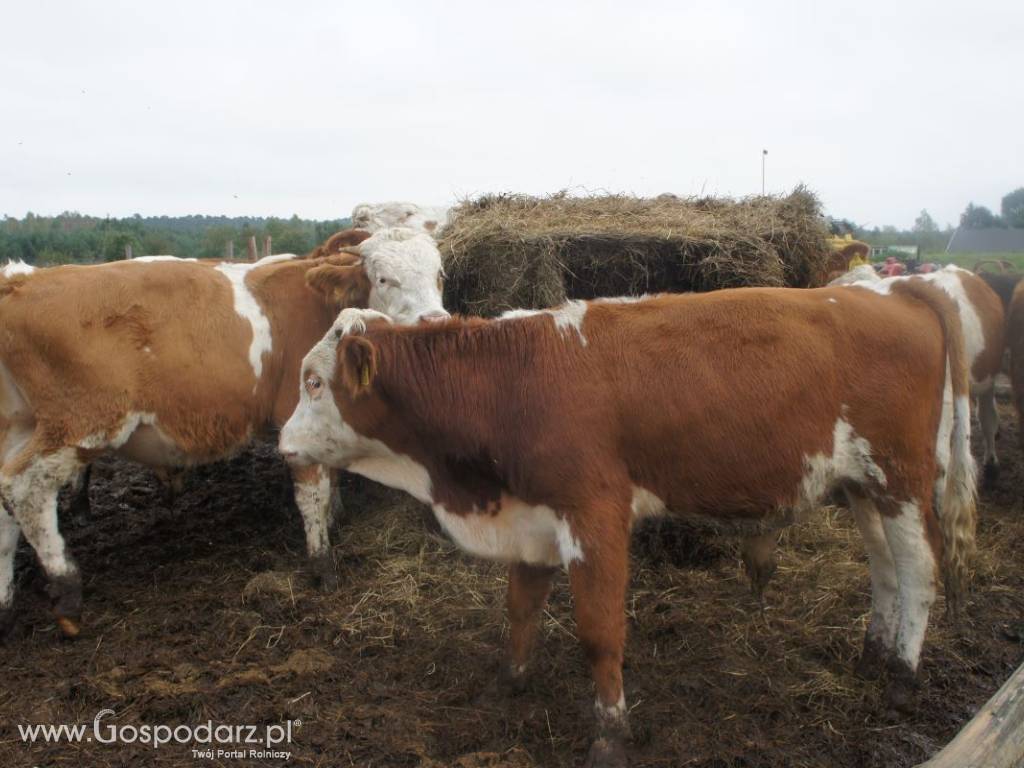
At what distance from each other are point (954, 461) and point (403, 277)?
379 centimetres

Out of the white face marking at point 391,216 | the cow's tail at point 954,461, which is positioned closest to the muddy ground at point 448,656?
the cow's tail at point 954,461

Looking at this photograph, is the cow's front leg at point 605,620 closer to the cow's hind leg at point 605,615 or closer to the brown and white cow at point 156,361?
the cow's hind leg at point 605,615

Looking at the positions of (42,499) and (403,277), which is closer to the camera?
(42,499)

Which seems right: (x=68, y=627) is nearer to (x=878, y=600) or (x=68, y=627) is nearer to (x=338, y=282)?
(x=338, y=282)

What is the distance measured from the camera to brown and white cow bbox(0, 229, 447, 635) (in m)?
4.94

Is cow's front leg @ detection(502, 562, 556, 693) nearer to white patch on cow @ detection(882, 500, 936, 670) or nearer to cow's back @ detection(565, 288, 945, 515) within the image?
cow's back @ detection(565, 288, 945, 515)

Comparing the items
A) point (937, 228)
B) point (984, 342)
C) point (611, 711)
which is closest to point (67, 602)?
point (611, 711)

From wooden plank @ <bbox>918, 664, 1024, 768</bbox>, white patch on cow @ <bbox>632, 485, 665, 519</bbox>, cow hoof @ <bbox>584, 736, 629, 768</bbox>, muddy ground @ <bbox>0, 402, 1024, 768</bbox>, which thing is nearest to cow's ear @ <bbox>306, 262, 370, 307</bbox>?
muddy ground @ <bbox>0, 402, 1024, 768</bbox>

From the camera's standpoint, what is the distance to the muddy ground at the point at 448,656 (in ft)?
12.4

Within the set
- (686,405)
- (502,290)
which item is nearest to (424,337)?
(686,405)

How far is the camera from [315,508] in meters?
5.73

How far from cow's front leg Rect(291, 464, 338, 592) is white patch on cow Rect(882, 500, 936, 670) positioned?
11.6ft

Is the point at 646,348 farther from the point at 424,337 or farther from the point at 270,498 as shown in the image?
the point at 270,498

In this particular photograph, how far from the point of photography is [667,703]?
13.3ft
